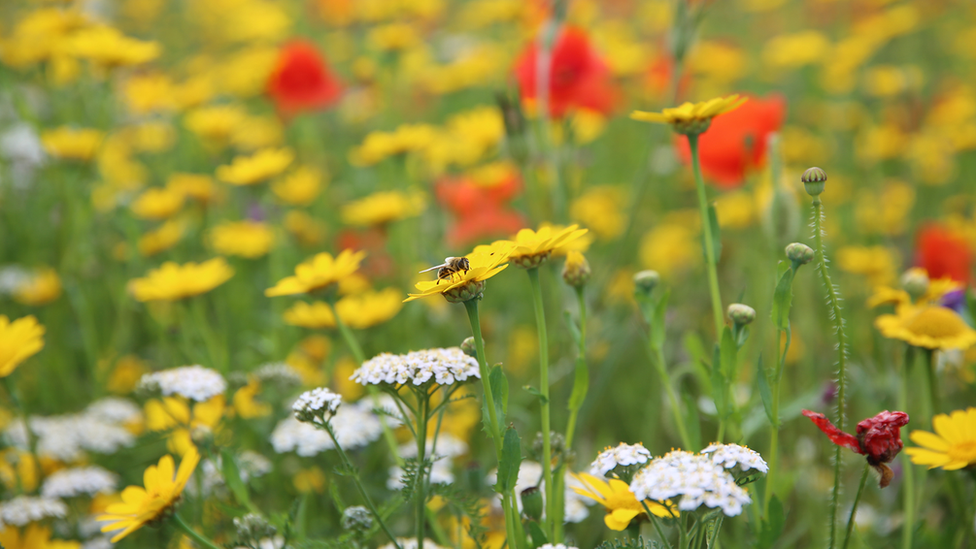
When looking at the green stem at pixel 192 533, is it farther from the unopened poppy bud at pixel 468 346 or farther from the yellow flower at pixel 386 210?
the yellow flower at pixel 386 210

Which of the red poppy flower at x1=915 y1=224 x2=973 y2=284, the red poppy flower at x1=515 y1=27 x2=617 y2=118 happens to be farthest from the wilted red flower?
the red poppy flower at x1=515 y1=27 x2=617 y2=118

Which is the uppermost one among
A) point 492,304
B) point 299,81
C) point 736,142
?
point 299,81

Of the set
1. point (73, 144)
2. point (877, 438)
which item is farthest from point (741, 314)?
point (73, 144)

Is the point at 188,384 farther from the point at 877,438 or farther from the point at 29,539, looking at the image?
the point at 877,438

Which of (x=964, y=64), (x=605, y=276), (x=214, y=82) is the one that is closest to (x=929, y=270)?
(x=605, y=276)

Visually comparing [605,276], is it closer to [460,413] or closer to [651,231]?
[460,413]

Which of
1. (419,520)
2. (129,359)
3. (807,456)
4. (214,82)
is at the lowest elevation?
(807,456)

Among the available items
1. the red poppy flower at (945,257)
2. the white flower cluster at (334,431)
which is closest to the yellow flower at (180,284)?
the white flower cluster at (334,431)
